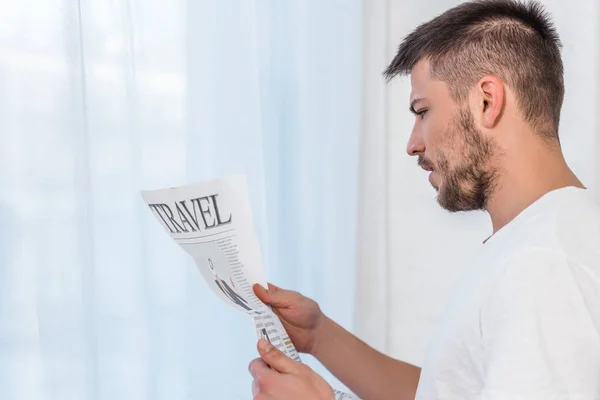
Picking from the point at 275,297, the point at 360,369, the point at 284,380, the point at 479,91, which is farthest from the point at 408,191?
the point at 284,380

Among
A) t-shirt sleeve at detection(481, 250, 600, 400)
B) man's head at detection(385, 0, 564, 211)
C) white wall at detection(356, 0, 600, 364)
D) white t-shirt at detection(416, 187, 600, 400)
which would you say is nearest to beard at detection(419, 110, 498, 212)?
man's head at detection(385, 0, 564, 211)

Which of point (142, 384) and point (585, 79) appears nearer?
→ point (142, 384)

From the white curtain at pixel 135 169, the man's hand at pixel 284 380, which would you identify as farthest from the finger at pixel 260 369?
the white curtain at pixel 135 169

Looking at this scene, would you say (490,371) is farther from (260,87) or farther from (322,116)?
(322,116)

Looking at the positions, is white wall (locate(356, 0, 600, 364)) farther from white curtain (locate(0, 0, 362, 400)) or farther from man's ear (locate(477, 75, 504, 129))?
man's ear (locate(477, 75, 504, 129))

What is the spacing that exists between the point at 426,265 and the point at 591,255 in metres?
1.14

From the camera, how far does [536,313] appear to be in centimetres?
78

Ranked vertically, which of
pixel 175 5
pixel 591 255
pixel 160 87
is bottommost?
pixel 591 255

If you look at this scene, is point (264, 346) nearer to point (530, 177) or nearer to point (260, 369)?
point (260, 369)

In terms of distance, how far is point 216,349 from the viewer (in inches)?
55.5

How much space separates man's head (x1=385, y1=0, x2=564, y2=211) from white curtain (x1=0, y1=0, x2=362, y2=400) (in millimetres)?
443

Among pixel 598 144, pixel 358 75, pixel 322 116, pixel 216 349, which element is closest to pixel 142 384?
pixel 216 349

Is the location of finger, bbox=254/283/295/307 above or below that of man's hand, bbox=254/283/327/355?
above

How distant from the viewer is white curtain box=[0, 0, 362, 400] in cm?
112
